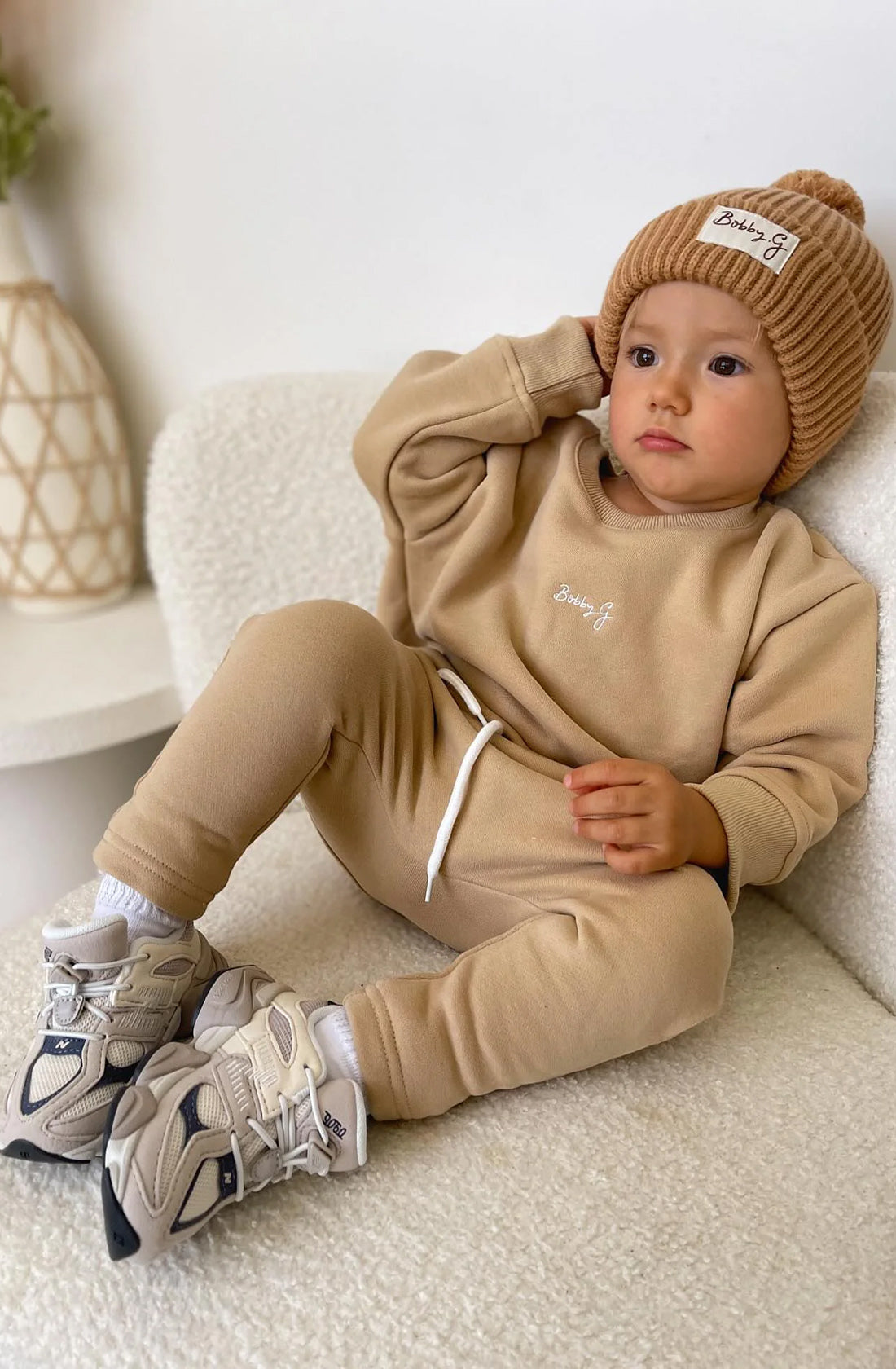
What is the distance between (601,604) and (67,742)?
0.66m

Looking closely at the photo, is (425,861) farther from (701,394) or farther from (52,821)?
(52,821)

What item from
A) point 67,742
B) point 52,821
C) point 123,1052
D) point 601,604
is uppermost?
point 601,604

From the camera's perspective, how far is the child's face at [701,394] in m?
0.78

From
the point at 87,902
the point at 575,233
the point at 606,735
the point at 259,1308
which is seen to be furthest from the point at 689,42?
the point at 259,1308

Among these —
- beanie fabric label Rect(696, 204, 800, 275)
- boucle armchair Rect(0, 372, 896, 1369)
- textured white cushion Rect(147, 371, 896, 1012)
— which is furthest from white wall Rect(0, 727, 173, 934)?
beanie fabric label Rect(696, 204, 800, 275)

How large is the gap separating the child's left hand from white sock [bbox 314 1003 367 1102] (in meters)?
0.20

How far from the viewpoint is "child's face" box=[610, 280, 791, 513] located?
2.57 ft

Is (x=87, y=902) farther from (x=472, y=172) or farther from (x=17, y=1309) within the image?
(x=472, y=172)

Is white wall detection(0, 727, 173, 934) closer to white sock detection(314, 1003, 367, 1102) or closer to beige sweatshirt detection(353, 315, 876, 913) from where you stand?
beige sweatshirt detection(353, 315, 876, 913)

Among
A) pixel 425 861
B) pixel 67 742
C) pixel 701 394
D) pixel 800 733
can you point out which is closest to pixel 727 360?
pixel 701 394

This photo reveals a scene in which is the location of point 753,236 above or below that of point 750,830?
above

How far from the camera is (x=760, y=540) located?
0.83 metres

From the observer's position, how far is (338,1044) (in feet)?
2.15

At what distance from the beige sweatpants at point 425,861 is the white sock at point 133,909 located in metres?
0.01
